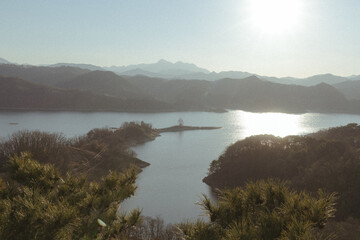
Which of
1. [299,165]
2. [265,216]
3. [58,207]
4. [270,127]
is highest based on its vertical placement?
[265,216]

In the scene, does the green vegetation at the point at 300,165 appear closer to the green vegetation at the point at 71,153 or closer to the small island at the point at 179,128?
the green vegetation at the point at 71,153

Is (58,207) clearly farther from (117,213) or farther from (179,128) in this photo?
(179,128)

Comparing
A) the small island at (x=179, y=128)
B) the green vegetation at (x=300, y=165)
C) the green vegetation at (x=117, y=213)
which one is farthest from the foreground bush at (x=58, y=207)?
the small island at (x=179, y=128)

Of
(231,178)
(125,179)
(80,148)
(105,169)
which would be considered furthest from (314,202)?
(80,148)

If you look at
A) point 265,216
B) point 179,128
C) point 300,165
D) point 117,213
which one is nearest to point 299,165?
point 300,165

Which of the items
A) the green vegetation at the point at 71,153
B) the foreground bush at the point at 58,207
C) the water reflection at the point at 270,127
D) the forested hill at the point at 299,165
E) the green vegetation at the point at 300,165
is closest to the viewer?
the foreground bush at the point at 58,207

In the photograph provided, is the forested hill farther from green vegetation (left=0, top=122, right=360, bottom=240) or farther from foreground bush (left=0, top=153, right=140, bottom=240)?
foreground bush (left=0, top=153, right=140, bottom=240)
